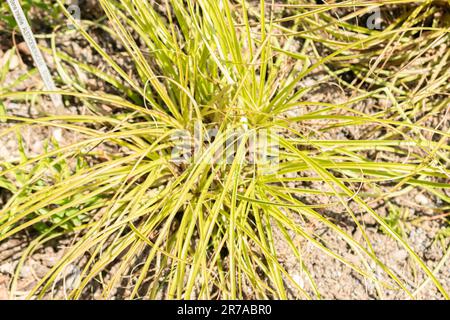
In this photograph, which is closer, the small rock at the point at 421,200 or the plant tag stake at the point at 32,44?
the plant tag stake at the point at 32,44

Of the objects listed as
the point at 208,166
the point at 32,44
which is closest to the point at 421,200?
the point at 208,166

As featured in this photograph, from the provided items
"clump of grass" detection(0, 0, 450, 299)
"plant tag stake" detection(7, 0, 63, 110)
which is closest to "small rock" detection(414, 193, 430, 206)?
"clump of grass" detection(0, 0, 450, 299)

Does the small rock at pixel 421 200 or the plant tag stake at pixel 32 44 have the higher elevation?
the plant tag stake at pixel 32 44

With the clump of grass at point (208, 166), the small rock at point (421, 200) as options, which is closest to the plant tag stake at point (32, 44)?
the clump of grass at point (208, 166)

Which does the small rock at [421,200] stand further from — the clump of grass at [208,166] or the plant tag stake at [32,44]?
the plant tag stake at [32,44]

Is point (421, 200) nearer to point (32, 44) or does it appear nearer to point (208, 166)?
point (208, 166)

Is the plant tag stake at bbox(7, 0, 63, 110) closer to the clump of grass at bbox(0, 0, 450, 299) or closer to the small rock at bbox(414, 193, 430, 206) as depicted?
the clump of grass at bbox(0, 0, 450, 299)
